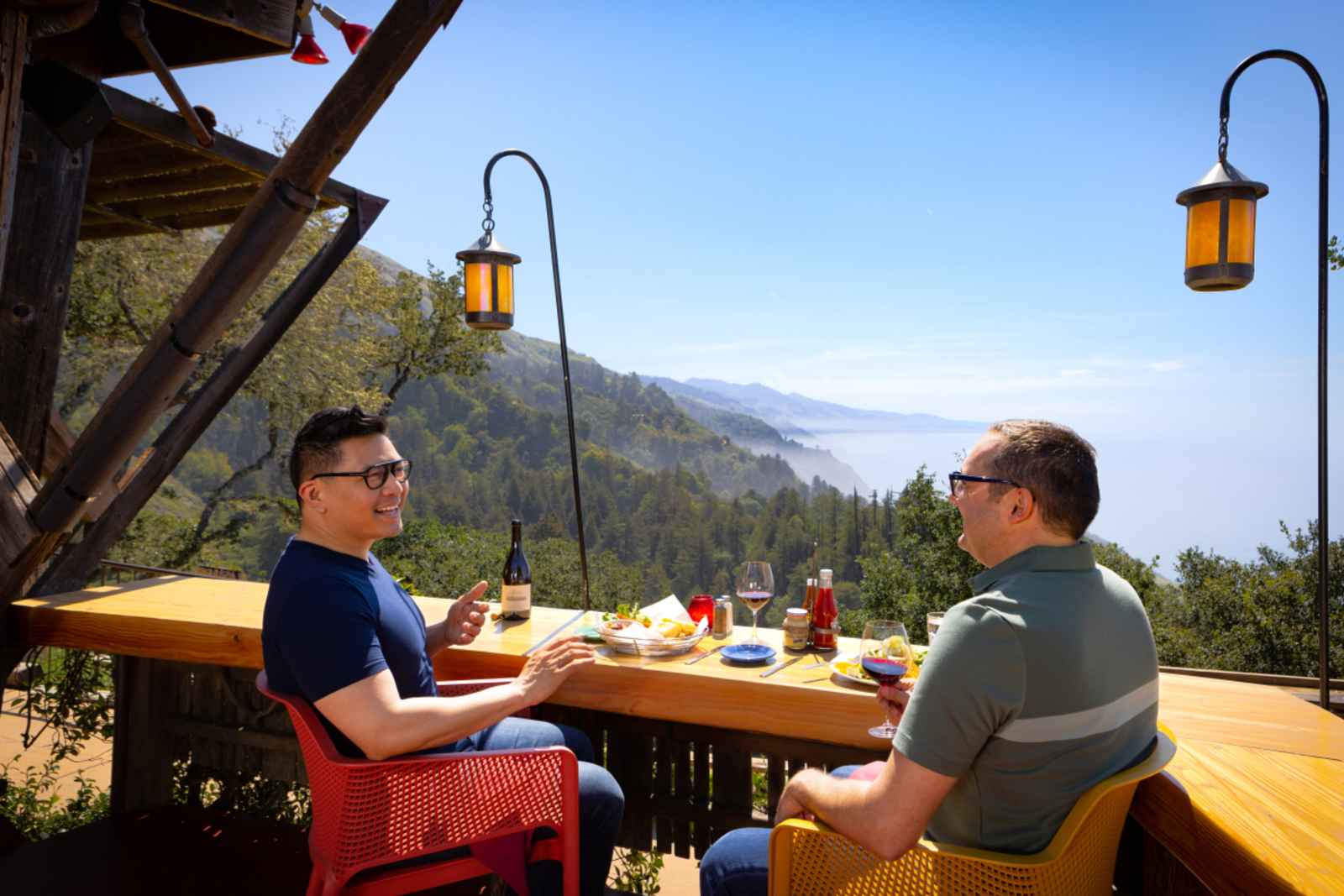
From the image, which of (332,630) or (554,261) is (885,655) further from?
(554,261)

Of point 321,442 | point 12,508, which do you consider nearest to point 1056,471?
point 321,442

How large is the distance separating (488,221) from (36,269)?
5.38 feet

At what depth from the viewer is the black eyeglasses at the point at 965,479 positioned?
1.34 m

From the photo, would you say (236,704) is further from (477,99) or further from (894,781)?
(477,99)

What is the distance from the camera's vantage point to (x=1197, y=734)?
5.17 feet

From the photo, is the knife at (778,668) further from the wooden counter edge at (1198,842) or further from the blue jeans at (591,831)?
the wooden counter edge at (1198,842)

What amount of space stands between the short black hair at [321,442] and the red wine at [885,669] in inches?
47.3

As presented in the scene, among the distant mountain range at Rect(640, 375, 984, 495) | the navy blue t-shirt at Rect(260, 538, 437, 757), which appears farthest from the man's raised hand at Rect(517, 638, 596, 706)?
the distant mountain range at Rect(640, 375, 984, 495)

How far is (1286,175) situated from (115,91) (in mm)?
84708

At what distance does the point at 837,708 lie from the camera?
1.78m

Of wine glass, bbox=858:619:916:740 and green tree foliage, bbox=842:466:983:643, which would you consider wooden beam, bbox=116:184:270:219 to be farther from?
green tree foliage, bbox=842:466:983:643

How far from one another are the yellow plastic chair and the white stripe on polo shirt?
72 mm

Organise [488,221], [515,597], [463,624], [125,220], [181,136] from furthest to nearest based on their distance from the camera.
→ [125,220]
[488,221]
[181,136]
[515,597]
[463,624]

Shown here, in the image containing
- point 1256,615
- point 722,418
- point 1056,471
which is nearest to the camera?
point 1056,471
